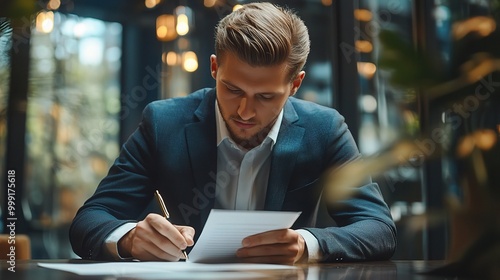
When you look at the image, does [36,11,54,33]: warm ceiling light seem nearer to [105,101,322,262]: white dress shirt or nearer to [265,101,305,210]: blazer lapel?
[105,101,322,262]: white dress shirt

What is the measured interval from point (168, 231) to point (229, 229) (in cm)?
20

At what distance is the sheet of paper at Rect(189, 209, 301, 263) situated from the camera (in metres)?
1.21

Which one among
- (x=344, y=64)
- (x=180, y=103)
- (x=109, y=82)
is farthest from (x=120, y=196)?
(x=344, y=64)

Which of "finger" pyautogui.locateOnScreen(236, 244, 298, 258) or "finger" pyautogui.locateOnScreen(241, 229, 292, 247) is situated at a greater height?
"finger" pyautogui.locateOnScreen(241, 229, 292, 247)

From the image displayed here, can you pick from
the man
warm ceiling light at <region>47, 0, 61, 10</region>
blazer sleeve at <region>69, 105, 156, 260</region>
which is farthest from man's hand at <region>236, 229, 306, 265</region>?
warm ceiling light at <region>47, 0, 61, 10</region>

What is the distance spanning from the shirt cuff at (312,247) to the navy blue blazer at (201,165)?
28 centimetres

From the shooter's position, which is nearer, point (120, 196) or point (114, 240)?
point (114, 240)

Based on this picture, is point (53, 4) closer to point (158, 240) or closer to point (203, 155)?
point (203, 155)

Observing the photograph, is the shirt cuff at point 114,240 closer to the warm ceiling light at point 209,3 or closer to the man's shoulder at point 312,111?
the man's shoulder at point 312,111

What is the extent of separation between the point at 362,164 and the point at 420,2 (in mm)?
206

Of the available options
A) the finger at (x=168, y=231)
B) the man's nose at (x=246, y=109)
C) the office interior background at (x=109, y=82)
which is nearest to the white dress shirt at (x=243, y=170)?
the man's nose at (x=246, y=109)

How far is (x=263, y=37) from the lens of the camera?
5.93 ft

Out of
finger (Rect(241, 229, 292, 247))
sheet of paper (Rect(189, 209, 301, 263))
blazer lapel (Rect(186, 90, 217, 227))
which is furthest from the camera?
blazer lapel (Rect(186, 90, 217, 227))

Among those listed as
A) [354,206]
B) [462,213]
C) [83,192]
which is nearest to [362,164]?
[462,213]
